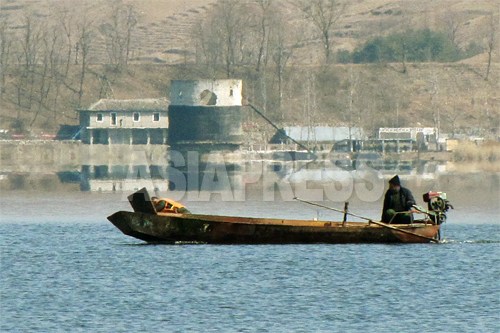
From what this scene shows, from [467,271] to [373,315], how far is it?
369 inches

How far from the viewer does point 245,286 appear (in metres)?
41.7

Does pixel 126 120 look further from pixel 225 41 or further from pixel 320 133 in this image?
pixel 225 41

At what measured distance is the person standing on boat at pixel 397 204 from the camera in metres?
49.8

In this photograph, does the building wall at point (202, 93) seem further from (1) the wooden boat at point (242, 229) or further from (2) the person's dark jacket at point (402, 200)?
(2) the person's dark jacket at point (402, 200)

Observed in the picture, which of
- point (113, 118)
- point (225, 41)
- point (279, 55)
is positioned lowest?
point (113, 118)

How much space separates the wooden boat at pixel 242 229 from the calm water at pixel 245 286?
16.8 inches

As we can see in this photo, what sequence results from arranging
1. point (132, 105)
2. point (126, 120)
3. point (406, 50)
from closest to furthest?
point (126, 120), point (132, 105), point (406, 50)

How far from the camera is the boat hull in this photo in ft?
163

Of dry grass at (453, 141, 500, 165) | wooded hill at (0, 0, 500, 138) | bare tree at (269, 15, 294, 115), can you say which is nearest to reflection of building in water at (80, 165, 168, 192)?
dry grass at (453, 141, 500, 165)

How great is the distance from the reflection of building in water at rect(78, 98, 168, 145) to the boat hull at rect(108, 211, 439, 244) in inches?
3540

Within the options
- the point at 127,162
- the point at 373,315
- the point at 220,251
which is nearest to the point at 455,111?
the point at 127,162

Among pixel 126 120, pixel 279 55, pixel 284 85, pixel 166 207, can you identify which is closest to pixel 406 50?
pixel 284 85

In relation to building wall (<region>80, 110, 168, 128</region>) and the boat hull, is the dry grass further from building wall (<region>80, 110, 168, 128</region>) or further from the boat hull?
the boat hull

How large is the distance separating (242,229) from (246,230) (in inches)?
5.9
